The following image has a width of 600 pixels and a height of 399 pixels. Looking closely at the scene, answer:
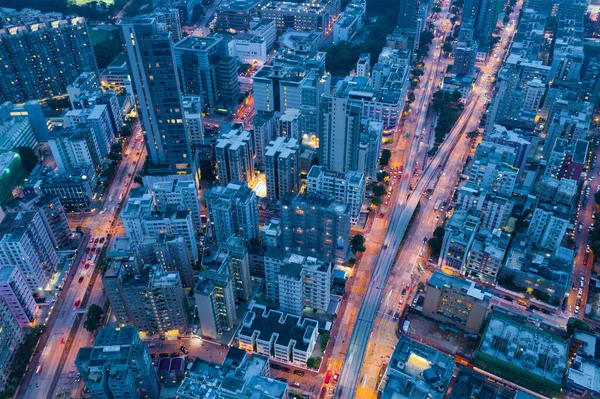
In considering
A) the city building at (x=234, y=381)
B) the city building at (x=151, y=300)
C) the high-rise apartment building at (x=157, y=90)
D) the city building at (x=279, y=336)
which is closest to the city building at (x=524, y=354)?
the city building at (x=279, y=336)

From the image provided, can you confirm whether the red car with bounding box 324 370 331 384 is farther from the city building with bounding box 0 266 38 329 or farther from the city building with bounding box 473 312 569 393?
the city building with bounding box 0 266 38 329

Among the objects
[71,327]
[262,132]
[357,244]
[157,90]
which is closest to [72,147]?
[157,90]

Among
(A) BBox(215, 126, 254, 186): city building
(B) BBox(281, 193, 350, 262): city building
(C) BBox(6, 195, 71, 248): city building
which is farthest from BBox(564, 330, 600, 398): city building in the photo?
(C) BBox(6, 195, 71, 248): city building

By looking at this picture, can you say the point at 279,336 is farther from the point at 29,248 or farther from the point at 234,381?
the point at 29,248

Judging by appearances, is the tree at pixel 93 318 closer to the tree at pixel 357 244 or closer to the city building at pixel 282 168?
the city building at pixel 282 168

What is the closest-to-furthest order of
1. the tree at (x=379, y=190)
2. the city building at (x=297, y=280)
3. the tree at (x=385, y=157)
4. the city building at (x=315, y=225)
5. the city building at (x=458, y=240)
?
the city building at (x=297, y=280)
the city building at (x=315, y=225)
the city building at (x=458, y=240)
the tree at (x=379, y=190)
the tree at (x=385, y=157)

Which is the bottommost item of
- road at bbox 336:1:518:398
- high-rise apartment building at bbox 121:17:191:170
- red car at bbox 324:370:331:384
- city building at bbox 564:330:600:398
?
red car at bbox 324:370:331:384
